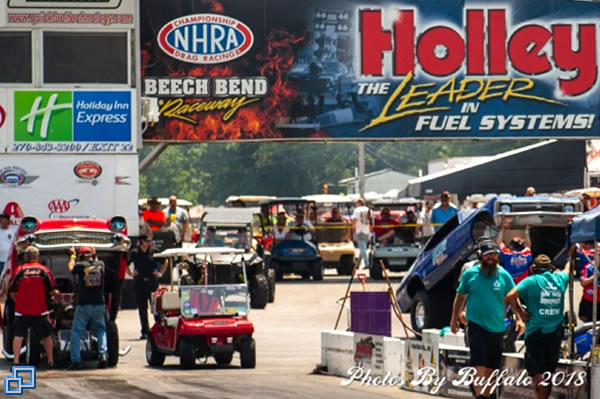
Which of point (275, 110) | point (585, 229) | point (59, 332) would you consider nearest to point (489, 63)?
point (275, 110)

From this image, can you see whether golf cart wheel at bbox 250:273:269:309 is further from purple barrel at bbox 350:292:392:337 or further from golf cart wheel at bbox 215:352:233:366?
purple barrel at bbox 350:292:392:337

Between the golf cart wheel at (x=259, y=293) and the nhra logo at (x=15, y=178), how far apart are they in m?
4.74

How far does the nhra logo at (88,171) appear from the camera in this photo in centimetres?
2742

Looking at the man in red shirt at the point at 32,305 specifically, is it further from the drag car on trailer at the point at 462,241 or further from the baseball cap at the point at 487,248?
the baseball cap at the point at 487,248

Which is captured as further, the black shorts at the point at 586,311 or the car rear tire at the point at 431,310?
the car rear tire at the point at 431,310

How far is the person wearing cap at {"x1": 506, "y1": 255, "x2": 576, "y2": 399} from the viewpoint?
13.7 meters

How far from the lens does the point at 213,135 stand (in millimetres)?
33125

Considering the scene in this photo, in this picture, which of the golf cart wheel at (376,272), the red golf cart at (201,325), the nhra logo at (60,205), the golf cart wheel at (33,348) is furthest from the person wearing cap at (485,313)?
the golf cart wheel at (376,272)

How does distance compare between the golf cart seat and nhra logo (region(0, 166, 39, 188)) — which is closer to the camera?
the golf cart seat

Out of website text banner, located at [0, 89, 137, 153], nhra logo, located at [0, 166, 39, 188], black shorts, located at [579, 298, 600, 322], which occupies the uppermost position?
website text banner, located at [0, 89, 137, 153]

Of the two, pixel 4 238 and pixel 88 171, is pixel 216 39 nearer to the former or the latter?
pixel 88 171

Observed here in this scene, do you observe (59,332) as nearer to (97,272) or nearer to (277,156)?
(97,272)

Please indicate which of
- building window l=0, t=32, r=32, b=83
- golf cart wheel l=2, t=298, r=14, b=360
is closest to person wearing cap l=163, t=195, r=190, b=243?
building window l=0, t=32, r=32, b=83

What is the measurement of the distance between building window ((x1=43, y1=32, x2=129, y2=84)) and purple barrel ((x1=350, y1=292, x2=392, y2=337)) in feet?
37.9
